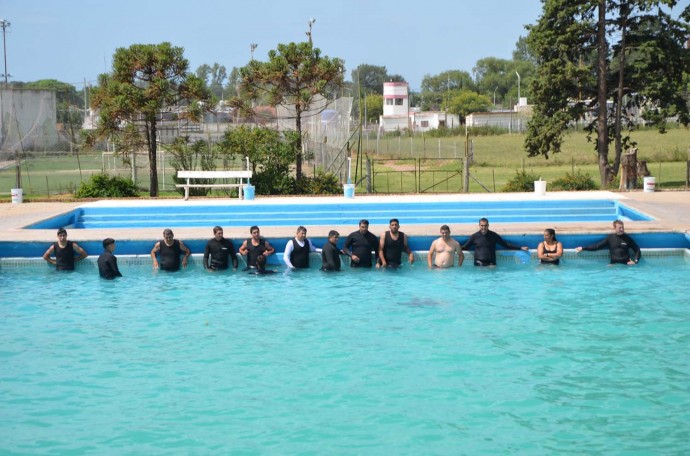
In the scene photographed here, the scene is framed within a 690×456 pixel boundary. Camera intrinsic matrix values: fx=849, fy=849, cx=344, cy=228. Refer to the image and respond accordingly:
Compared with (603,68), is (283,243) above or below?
below

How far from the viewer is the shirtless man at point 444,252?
16484 millimetres

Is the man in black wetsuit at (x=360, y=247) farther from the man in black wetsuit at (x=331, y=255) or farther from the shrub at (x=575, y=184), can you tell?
the shrub at (x=575, y=184)

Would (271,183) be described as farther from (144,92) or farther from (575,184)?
(575,184)

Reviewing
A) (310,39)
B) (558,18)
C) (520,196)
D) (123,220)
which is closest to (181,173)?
(123,220)

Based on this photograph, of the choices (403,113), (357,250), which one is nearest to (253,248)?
(357,250)

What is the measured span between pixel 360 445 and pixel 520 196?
1580 cm

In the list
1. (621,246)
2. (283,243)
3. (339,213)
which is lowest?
(621,246)

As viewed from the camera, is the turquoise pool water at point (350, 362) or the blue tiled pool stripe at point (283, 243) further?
the blue tiled pool stripe at point (283, 243)

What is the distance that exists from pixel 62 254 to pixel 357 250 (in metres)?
5.72

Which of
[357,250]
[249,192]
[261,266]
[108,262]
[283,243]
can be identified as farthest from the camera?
[249,192]

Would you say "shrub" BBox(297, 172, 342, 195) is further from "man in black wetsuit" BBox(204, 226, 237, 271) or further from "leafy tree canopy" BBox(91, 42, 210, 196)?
"man in black wetsuit" BBox(204, 226, 237, 271)

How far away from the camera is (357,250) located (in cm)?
1634

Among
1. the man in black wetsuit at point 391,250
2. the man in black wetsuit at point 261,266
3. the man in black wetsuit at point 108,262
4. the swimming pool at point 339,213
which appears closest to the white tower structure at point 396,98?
the swimming pool at point 339,213

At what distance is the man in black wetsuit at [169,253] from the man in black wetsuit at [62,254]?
1.57 metres
